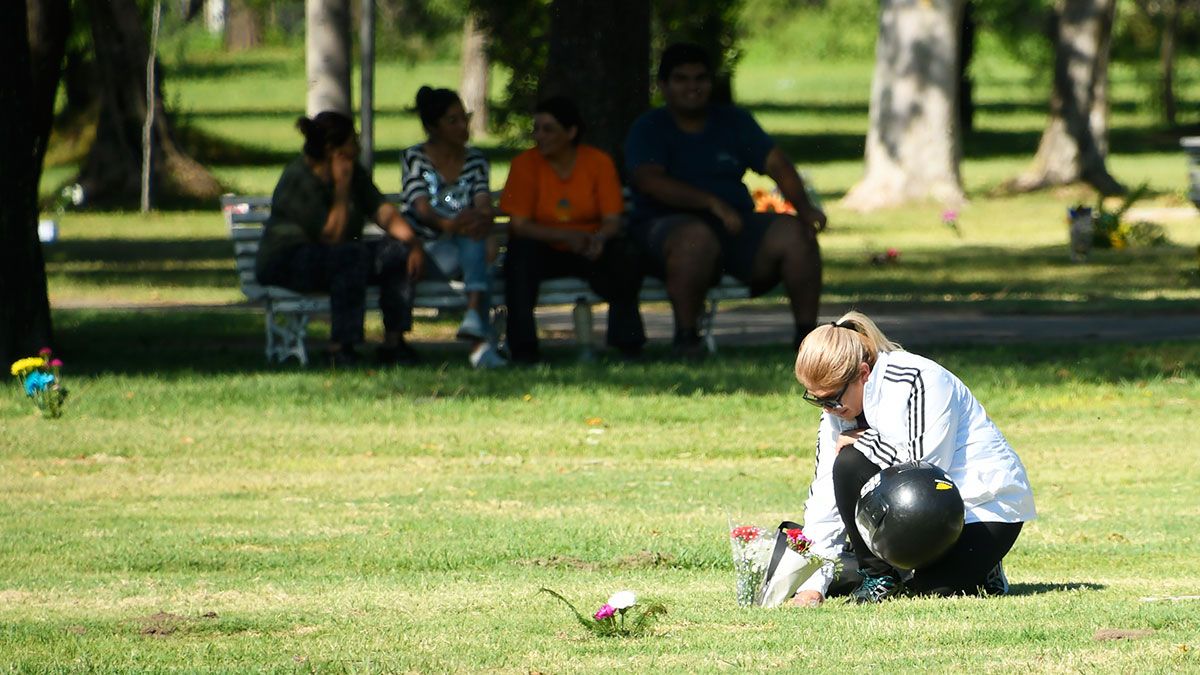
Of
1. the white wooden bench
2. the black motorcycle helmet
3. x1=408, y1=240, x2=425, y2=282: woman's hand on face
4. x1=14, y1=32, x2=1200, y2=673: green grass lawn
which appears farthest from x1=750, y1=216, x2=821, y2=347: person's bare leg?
the black motorcycle helmet

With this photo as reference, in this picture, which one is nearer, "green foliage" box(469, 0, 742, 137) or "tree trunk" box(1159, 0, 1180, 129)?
"green foliage" box(469, 0, 742, 137)

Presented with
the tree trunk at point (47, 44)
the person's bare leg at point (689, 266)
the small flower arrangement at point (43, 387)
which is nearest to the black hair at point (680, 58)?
the person's bare leg at point (689, 266)

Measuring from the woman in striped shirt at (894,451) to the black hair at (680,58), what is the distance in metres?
6.30

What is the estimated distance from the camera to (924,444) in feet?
19.2

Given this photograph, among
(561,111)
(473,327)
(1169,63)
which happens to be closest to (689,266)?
(561,111)

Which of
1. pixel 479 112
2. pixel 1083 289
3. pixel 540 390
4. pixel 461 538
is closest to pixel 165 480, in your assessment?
pixel 461 538

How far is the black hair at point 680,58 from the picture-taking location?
12.2 m

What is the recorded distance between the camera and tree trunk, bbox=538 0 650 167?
50.2ft

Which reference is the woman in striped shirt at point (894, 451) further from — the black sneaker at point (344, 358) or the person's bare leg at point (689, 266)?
the black sneaker at point (344, 358)

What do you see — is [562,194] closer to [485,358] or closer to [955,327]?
[485,358]

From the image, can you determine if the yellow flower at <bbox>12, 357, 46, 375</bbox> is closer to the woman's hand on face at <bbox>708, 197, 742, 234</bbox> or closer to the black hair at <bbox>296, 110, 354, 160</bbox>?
the black hair at <bbox>296, 110, 354, 160</bbox>

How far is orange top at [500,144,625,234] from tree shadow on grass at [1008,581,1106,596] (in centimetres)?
589

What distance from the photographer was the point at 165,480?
8.99 metres

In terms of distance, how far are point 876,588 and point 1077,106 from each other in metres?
23.9
